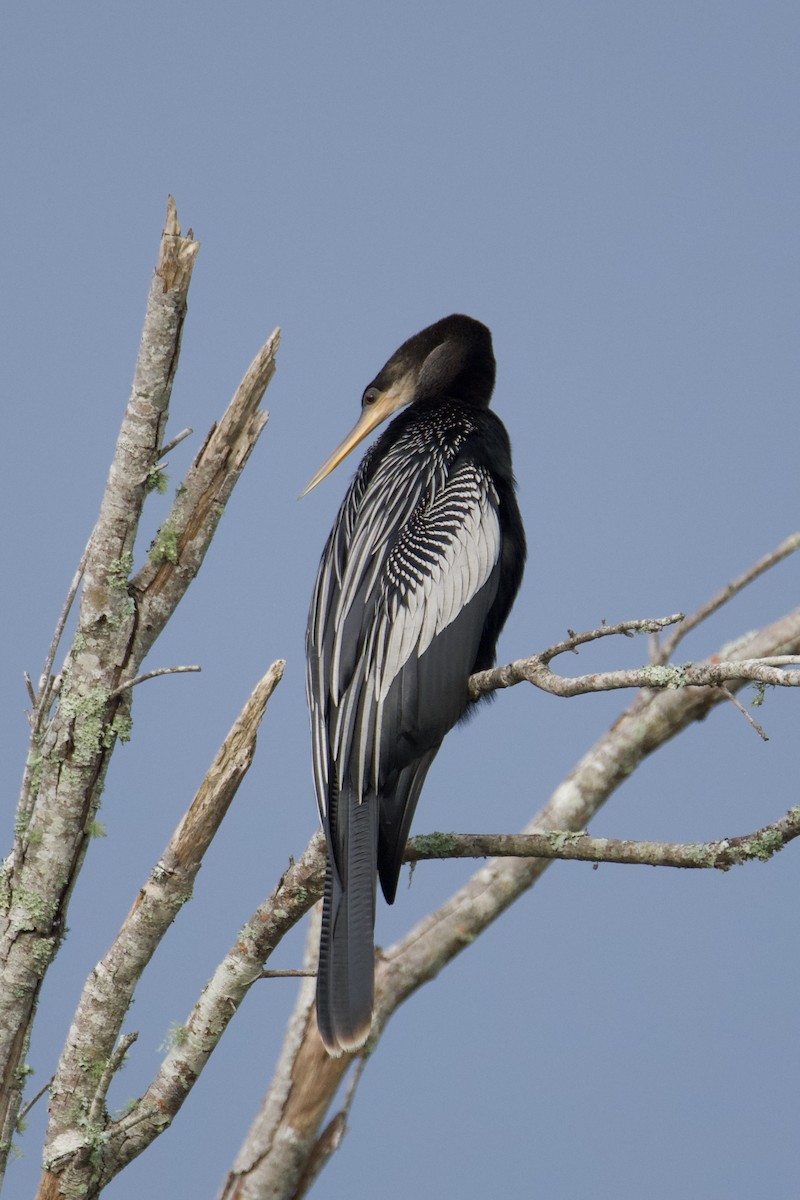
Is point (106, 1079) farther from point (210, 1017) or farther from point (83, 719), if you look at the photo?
point (83, 719)

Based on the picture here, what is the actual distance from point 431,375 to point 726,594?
3.72 feet

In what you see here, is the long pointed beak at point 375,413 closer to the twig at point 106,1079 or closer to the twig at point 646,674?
the twig at point 646,674

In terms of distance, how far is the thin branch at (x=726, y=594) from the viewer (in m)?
3.64

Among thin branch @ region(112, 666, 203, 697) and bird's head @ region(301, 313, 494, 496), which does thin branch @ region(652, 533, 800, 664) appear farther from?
thin branch @ region(112, 666, 203, 697)

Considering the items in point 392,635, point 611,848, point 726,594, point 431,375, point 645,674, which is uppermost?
point 431,375

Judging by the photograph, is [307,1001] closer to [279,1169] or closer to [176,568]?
[279,1169]

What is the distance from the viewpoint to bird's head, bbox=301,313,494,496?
144 inches

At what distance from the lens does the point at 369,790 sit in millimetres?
2484

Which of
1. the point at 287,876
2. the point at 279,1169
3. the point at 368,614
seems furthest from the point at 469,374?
the point at 279,1169

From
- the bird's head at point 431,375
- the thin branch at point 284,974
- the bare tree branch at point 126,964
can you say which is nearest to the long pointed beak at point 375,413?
the bird's head at point 431,375

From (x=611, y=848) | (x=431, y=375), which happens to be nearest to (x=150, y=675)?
(x=611, y=848)

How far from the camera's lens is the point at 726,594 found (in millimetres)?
3789

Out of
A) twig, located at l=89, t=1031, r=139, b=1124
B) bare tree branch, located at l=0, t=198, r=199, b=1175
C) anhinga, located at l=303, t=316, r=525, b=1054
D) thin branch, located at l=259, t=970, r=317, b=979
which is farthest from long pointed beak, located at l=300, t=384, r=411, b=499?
twig, located at l=89, t=1031, r=139, b=1124

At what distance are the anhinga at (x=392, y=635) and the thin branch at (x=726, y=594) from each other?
0.88 metres
